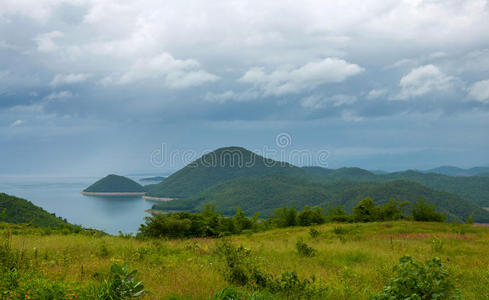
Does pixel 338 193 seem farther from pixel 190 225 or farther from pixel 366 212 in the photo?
pixel 190 225

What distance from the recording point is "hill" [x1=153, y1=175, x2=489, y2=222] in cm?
9831

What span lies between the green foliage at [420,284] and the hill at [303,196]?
9548cm

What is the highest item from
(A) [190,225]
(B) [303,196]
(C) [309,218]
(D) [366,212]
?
(A) [190,225]

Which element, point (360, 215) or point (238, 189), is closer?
point (360, 215)

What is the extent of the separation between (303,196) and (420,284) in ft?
428

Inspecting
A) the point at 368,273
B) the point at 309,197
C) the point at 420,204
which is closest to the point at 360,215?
the point at 420,204

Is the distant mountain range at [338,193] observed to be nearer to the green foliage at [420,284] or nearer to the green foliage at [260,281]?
the green foliage at [260,281]

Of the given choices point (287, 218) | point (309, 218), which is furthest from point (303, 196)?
point (287, 218)

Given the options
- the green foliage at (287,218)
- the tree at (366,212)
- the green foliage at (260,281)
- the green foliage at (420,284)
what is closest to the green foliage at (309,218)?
the green foliage at (287,218)

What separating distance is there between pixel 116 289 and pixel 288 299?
294 cm

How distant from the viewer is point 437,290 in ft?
17.2

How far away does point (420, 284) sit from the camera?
5195 millimetres

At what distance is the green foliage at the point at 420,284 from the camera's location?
17.2 feet

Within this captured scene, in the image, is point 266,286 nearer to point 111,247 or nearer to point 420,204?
point 111,247
